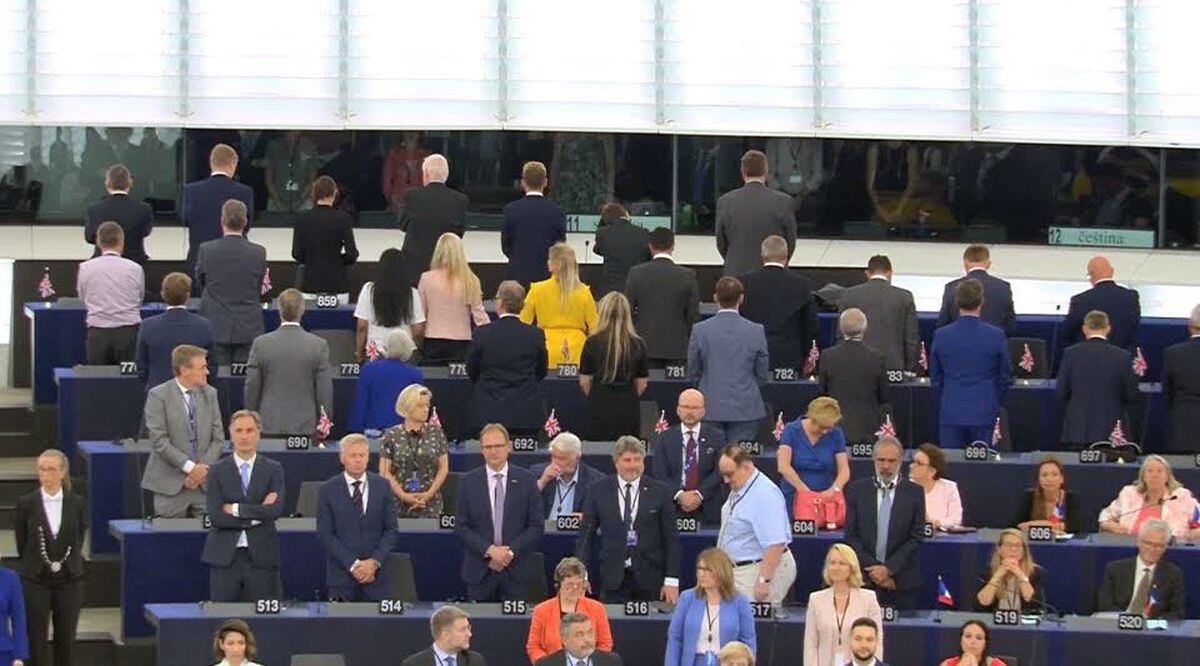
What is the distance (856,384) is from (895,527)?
1.68m

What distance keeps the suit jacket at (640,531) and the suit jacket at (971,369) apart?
8.57 feet

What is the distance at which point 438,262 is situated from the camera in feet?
60.0

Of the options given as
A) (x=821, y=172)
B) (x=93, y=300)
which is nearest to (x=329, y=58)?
(x=821, y=172)

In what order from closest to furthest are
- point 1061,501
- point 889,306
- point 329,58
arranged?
point 1061,501
point 889,306
point 329,58

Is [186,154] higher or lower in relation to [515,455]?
higher

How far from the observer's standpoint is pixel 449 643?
1424cm

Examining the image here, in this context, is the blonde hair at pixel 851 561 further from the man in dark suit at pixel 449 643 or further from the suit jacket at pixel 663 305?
the suit jacket at pixel 663 305

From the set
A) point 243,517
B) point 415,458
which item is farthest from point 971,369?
point 243,517

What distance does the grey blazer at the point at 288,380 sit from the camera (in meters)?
17.0

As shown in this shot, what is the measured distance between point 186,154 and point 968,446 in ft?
27.4

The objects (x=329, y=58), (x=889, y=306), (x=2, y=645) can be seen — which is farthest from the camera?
(x=329, y=58)

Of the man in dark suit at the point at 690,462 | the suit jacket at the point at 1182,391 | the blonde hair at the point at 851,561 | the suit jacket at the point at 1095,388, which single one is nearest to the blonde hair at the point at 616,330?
the man in dark suit at the point at 690,462

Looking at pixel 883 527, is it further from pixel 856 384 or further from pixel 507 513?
pixel 507 513

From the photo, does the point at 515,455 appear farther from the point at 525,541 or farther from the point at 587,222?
the point at 587,222
